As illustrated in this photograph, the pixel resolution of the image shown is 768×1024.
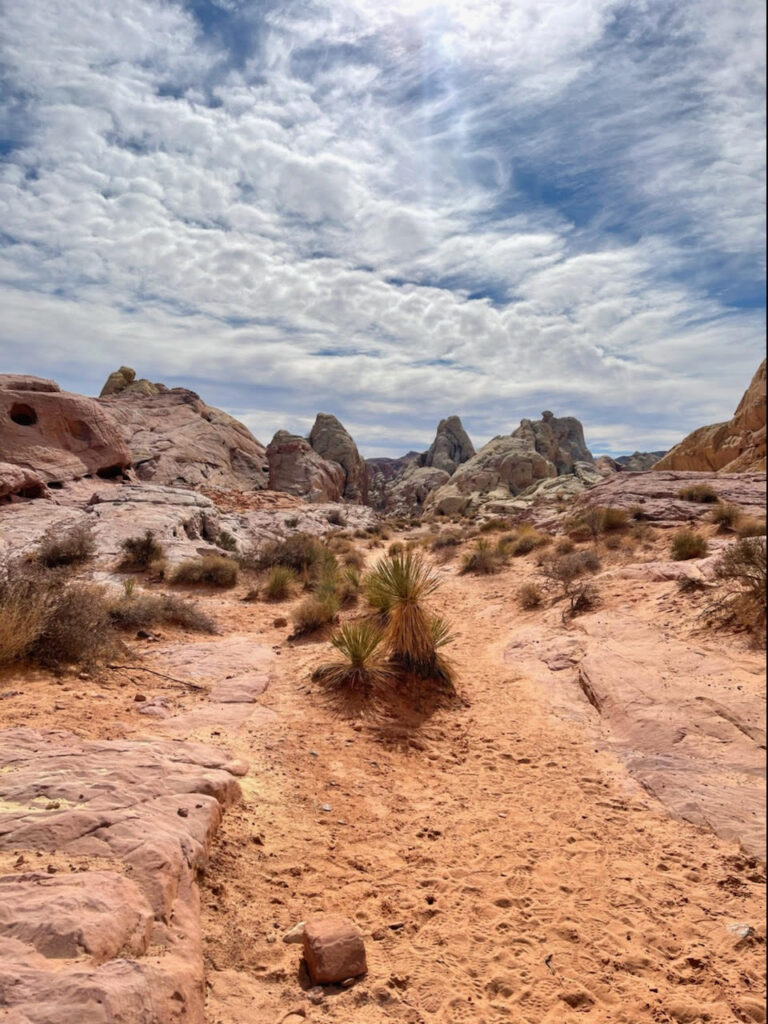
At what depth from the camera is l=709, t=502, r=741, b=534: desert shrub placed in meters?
12.5

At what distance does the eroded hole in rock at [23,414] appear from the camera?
2355 centimetres

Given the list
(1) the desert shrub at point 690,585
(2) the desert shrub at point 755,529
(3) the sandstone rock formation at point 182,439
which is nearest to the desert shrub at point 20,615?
(2) the desert shrub at point 755,529

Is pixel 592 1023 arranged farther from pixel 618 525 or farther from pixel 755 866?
pixel 618 525

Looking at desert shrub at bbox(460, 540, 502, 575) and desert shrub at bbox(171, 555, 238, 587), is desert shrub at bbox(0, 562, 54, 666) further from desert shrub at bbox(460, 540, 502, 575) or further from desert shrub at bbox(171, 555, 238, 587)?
desert shrub at bbox(460, 540, 502, 575)

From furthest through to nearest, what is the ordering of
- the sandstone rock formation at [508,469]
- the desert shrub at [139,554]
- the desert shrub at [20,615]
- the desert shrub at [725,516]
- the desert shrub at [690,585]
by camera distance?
the sandstone rock formation at [508,469] < the desert shrub at [139,554] < the desert shrub at [725,516] < the desert shrub at [690,585] < the desert shrub at [20,615]

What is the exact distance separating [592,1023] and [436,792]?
2633mm

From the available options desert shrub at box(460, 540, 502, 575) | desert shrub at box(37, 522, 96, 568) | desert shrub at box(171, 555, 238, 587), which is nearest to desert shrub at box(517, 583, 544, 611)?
desert shrub at box(460, 540, 502, 575)

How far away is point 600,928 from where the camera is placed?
11.3 feet

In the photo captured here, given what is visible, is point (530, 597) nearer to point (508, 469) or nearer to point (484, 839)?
point (484, 839)

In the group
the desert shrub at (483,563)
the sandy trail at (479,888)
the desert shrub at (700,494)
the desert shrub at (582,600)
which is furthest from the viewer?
the desert shrub at (700,494)

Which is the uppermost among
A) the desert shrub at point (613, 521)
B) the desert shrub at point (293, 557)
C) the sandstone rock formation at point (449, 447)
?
the sandstone rock formation at point (449, 447)

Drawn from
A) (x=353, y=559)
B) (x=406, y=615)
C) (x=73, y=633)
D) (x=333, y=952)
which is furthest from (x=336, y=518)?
(x=333, y=952)

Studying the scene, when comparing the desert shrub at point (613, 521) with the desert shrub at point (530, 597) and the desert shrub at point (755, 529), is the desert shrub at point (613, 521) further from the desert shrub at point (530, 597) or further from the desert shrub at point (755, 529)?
the desert shrub at point (755, 529)

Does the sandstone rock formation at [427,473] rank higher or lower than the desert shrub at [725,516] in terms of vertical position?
higher
